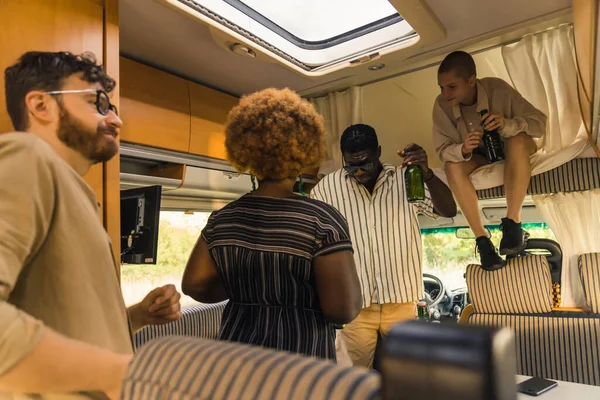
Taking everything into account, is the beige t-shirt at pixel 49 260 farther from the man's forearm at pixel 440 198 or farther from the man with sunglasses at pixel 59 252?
the man's forearm at pixel 440 198

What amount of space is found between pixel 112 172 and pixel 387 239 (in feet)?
4.63

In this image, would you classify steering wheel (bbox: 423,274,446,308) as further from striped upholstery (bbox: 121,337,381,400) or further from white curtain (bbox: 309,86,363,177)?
striped upholstery (bbox: 121,337,381,400)

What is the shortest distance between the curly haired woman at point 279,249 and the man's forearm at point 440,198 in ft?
3.79

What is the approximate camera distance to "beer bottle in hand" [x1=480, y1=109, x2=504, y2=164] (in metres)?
2.24

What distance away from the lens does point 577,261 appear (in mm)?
2596

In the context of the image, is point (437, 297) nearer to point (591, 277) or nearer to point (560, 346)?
point (560, 346)

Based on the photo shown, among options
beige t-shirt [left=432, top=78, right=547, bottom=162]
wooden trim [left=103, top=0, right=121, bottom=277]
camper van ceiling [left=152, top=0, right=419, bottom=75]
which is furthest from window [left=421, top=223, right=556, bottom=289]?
wooden trim [left=103, top=0, right=121, bottom=277]

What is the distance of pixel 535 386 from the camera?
1.66 meters

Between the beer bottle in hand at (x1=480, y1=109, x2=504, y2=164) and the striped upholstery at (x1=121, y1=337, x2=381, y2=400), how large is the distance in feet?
6.76

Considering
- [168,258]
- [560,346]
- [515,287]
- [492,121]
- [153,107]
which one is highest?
[153,107]

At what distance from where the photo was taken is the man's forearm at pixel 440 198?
7.48 ft

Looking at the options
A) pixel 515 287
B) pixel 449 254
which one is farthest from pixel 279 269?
pixel 449 254

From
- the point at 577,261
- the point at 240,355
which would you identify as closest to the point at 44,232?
the point at 240,355

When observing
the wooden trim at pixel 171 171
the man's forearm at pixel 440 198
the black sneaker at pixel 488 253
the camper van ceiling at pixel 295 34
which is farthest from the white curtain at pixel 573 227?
the wooden trim at pixel 171 171
